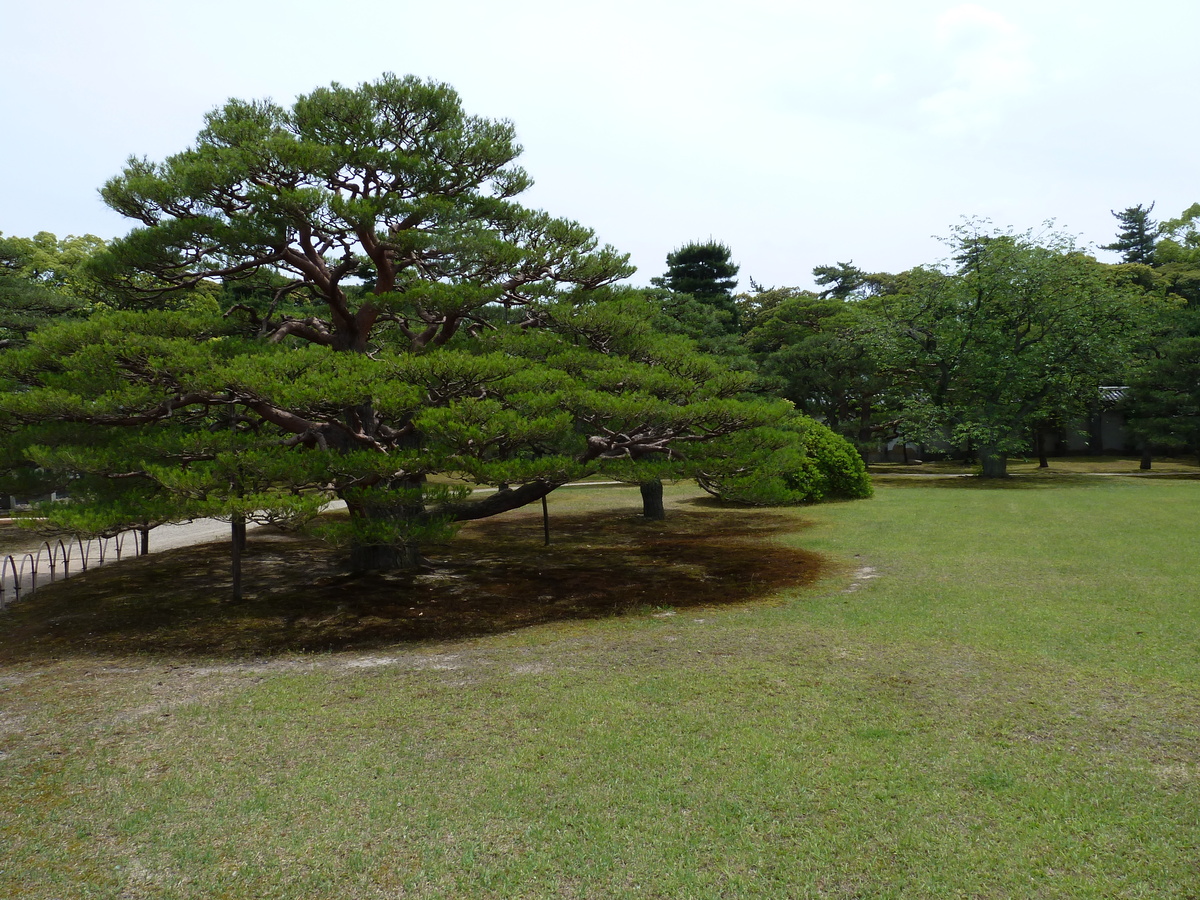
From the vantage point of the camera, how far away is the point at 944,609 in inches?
289

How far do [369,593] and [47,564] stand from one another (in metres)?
7.57

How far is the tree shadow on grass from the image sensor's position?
7402 millimetres

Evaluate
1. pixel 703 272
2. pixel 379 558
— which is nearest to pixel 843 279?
pixel 703 272

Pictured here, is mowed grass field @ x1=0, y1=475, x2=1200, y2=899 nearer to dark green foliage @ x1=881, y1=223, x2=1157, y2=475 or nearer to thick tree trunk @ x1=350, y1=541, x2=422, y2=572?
thick tree trunk @ x1=350, y1=541, x2=422, y2=572

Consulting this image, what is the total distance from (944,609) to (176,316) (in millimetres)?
8474

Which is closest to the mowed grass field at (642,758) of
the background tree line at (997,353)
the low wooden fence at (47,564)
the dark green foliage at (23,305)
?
the low wooden fence at (47,564)

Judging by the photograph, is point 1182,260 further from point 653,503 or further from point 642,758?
point 642,758

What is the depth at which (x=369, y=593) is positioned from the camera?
924 centimetres

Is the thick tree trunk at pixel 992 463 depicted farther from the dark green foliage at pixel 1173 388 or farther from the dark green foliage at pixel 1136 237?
the dark green foliage at pixel 1136 237

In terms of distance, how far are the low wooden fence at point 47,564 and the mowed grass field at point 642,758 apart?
291 cm

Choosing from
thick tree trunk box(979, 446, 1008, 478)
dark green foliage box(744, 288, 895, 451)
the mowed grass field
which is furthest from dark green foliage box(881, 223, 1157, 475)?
the mowed grass field

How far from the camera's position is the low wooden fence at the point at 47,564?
10.1 metres

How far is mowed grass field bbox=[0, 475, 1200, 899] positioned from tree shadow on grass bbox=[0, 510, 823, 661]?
0.29 metres

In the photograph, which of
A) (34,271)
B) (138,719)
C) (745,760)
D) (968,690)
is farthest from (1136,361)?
(34,271)
